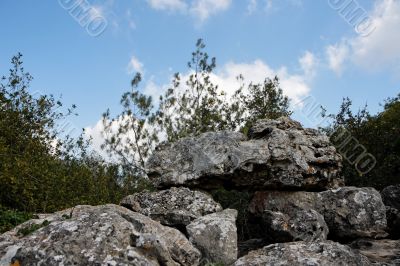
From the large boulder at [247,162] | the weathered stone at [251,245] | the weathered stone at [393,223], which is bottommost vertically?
the weathered stone at [251,245]

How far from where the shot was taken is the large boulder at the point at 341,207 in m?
13.6

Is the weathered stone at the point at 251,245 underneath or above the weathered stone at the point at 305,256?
above

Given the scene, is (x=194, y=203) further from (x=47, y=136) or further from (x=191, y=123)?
(x=191, y=123)

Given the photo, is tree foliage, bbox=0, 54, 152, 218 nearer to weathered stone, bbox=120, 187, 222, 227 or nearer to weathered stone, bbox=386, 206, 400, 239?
weathered stone, bbox=120, 187, 222, 227

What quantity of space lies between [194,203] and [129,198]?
2.17 metres

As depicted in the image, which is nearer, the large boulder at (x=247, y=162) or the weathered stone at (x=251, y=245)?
the weathered stone at (x=251, y=245)

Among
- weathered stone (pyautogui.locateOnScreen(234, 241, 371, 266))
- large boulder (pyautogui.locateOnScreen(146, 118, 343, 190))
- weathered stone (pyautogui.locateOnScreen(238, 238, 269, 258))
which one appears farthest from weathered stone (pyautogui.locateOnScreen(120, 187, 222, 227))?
weathered stone (pyautogui.locateOnScreen(234, 241, 371, 266))

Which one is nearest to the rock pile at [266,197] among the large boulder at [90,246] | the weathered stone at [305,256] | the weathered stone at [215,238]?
the weathered stone at [215,238]

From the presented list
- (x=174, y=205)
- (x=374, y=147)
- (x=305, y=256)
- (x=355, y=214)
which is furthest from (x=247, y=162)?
(x=374, y=147)

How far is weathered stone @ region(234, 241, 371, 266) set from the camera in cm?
820

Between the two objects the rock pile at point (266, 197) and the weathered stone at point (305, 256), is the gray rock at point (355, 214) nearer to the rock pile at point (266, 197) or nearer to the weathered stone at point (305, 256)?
the rock pile at point (266, 197)

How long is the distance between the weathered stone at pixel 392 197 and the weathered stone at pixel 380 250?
2.87 meters

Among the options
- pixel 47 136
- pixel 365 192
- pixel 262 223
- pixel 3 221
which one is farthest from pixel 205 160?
pixel 47 136

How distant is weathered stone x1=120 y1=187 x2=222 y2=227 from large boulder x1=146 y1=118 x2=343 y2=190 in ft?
2.58
